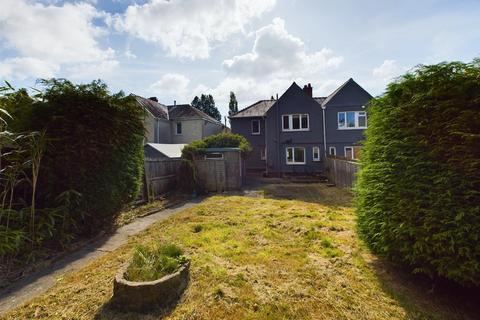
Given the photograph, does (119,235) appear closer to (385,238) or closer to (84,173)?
(84,173)

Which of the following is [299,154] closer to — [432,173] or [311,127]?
[311,127]

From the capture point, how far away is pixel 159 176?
10.6 m

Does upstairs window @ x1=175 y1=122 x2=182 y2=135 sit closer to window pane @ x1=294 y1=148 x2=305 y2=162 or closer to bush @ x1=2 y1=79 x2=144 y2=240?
window pane @ x1=294 y1=148 x2=305 y2=162

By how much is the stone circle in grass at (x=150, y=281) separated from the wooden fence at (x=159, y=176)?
6.47 metres

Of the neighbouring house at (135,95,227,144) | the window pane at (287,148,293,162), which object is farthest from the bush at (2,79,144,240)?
the neighbouring house at (135,95,227,144)

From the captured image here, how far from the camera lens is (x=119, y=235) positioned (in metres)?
5.78

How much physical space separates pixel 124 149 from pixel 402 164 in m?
5.94

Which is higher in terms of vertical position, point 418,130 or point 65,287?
point 418,130

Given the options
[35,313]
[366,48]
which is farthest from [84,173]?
[366,48]

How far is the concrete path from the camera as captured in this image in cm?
315

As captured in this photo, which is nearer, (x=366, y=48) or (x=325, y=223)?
(x=325, y=223)

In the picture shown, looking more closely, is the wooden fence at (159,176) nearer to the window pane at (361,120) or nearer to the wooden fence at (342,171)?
the wooden fence at (342,171)

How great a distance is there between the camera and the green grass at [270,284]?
267 cm

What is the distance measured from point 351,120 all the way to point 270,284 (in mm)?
18339
